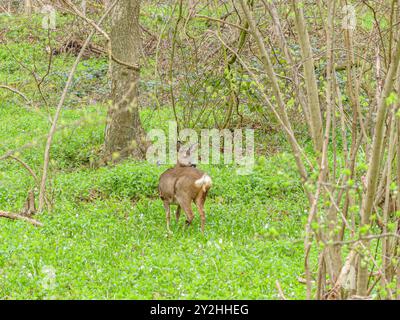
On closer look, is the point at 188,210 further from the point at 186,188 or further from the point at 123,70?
the point at 123,70

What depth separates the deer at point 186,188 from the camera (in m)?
10.6

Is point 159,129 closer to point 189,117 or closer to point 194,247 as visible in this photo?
point 189,117

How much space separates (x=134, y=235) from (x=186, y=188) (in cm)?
105

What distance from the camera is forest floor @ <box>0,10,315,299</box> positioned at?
306 inches

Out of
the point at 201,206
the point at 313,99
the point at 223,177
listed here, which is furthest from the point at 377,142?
the point at 223,177

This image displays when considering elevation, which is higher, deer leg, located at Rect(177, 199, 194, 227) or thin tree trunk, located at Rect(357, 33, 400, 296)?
thin tree trunk, located at Rect(357, 33, 400, 296)

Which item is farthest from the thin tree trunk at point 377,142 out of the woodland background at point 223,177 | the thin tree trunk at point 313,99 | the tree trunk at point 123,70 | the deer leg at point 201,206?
the tree trunk at point 123,70

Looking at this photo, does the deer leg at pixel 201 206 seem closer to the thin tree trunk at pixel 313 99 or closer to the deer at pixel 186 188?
the deer at pixel 186 188

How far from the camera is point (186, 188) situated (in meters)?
10.7

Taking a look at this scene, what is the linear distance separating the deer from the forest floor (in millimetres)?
281

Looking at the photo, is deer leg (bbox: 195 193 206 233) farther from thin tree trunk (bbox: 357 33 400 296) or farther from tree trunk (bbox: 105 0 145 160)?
thin tree trunk (bbox: 357 33 400 296)

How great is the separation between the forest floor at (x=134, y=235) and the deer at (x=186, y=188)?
28cm

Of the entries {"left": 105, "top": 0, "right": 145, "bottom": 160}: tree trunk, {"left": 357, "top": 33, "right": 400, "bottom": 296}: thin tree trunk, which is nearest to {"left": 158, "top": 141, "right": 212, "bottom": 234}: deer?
{"left": 105, "top": 0, "right": 145, "bottom": 160}: tree trunk
